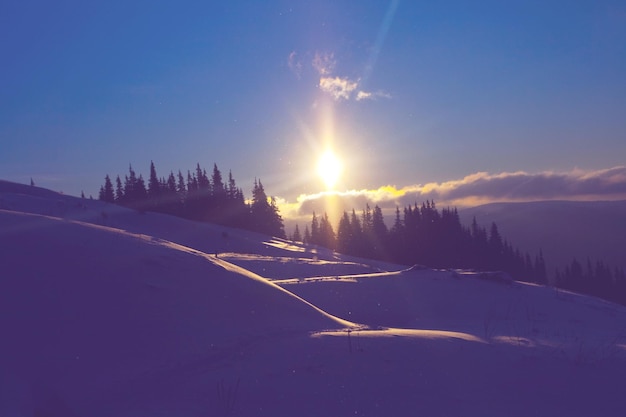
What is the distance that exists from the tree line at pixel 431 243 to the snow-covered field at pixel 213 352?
68.4m

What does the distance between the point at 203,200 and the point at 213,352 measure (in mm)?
70299

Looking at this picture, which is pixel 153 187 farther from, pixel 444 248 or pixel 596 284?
pixel 596 284

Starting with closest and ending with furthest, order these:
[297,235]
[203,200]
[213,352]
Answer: [213,352]
[203,200]
[297,235]

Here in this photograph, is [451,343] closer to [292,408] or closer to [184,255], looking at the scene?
[292,408]

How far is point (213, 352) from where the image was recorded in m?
7.53

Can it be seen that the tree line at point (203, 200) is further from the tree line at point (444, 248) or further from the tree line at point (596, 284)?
the tree line at point (596, 284)

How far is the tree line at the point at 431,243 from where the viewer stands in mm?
78500

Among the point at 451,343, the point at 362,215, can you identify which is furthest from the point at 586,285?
the point at 451,343

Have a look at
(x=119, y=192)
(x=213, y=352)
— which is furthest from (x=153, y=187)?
(x=213, y=352)

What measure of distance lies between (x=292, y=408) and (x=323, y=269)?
21034mm

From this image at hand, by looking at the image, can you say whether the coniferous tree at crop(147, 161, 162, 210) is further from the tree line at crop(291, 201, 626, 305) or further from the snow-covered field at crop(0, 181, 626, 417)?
the snow-covered field at crop(0, 181, 626, 417)

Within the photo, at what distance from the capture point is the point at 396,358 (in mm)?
7586

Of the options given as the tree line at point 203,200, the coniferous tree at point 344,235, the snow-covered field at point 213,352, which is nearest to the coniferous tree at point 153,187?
the tree line at point 203,200

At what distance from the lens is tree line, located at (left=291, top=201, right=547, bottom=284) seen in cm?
7850
